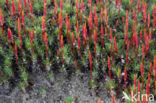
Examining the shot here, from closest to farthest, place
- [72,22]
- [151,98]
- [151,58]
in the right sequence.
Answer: [151,98] → [151,58] → [72,22]

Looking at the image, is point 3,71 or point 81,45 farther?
point 81,45

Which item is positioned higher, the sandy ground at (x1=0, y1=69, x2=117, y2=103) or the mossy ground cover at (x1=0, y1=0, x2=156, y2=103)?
the mossy ground cover at (x1=0, y1=0, x2=156, y2=103)

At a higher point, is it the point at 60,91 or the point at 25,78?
the point at 25,78

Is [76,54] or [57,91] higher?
[76,54]

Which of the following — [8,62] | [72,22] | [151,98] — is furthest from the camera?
[72,22]

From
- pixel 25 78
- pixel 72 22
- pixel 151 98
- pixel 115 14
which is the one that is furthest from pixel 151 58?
pixel 25 78

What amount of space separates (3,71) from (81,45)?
1470mm

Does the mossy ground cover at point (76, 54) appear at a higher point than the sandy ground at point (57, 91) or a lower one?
higher

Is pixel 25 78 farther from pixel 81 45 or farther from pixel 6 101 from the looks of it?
pixel 81 45

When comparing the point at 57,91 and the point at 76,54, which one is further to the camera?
the point at 76,54

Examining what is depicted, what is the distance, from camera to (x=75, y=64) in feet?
12.6

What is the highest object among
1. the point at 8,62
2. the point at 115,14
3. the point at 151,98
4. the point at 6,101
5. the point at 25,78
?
the point at 115,14

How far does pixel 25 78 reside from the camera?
12.1ft

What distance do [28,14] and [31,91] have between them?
174 centimetres
